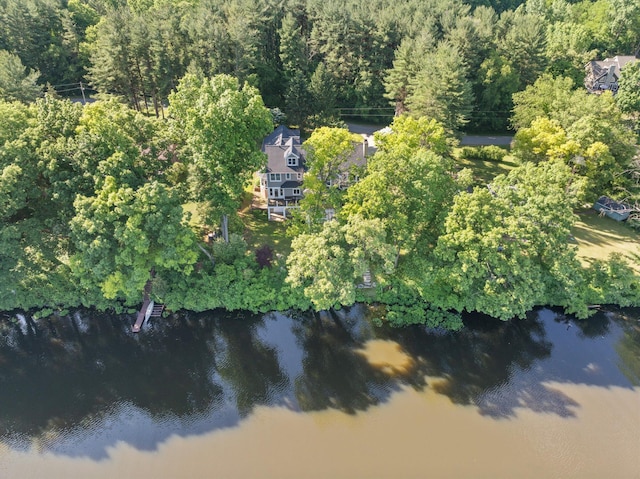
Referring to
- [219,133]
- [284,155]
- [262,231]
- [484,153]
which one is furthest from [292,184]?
[484,153]

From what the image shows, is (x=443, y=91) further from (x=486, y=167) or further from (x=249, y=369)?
(x=249, y=369)

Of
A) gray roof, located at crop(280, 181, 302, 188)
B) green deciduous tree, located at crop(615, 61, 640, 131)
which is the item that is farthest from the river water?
green deciduous tree, located at crop(615, 61, 640, 131)

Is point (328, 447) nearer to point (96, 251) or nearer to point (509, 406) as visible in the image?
point (509, 406)

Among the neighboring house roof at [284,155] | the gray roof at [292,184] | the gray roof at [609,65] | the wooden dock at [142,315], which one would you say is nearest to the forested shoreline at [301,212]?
the wooden dock at [142,315]

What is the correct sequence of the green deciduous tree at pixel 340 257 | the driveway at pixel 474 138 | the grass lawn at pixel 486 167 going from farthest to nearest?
the driveway at pixel 474 138 → the grass lawn at pixel 486 167 → the green deciduous tree at pixel 340 257

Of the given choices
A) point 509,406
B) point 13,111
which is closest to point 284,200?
point 13,111

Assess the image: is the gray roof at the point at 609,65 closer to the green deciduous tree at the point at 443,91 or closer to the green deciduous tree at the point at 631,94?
the green deciduous tree at the point at 631,94

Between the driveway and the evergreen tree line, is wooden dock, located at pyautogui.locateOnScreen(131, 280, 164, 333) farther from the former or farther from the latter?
the driveway

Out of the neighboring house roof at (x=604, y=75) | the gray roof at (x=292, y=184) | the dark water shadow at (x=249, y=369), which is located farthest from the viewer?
the neighboring house roof at (x=604, y=75)

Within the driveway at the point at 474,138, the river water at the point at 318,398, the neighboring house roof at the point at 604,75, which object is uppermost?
the neighboring house roof at the point at 604,75
